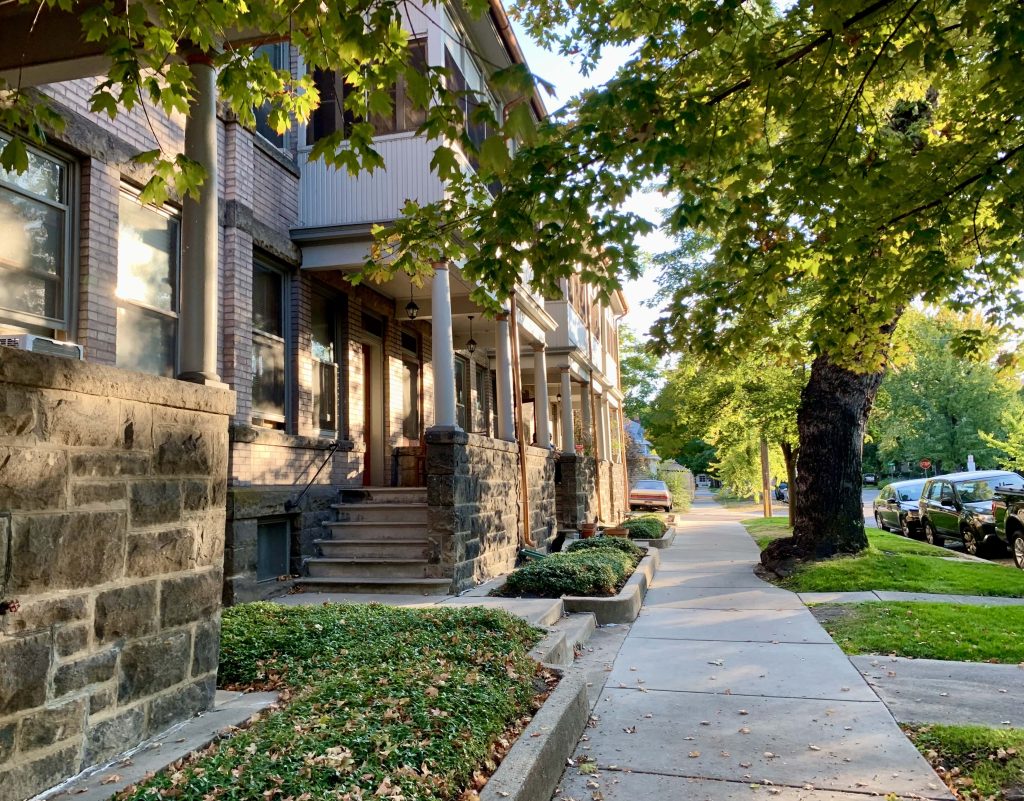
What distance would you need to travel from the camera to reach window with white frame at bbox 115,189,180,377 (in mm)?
7039

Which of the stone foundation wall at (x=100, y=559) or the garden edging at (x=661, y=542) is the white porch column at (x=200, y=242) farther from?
the garden edging at (x=661, y=542)

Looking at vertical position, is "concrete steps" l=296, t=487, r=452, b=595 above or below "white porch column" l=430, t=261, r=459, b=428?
below

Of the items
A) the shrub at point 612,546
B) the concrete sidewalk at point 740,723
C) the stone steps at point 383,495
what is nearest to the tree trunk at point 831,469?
the shrub at point 612,546

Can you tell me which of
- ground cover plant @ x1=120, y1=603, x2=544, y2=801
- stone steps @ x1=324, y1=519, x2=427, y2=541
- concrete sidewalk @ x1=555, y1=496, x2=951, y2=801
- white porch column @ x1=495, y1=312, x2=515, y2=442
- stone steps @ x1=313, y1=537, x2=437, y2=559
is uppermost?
white porch column @ x1=495, y1=312, x2=515, y2=442

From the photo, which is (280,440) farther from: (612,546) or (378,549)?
(612,546)

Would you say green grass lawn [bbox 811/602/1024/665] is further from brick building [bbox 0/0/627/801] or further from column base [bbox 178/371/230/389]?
column base [bbox 178/371/230/389]

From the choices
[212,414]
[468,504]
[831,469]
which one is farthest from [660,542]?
[212,414]

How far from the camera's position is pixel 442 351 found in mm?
9609

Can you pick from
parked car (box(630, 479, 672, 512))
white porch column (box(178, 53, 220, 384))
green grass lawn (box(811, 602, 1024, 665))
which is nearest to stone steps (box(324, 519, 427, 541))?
green grass lawn (box(811, 602, 1024, 665))

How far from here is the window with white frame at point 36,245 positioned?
593 cm

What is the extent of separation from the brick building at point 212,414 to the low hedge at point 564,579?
0.77 metres

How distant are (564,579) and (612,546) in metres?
3.68

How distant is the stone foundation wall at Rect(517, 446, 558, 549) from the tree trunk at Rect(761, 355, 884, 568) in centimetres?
382

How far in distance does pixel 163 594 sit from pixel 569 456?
1316cm
